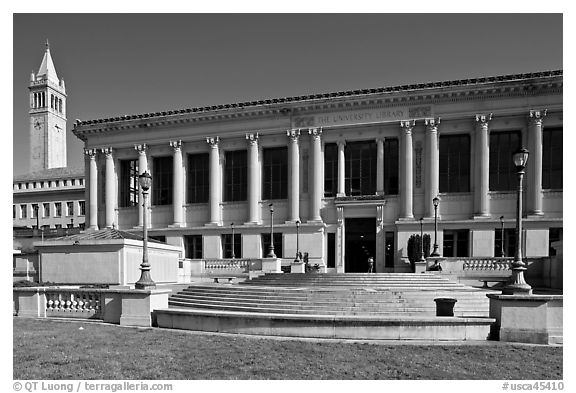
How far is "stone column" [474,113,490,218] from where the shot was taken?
37.6 metres

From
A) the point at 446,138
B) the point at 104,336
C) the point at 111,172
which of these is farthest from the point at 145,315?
the point at 111,172

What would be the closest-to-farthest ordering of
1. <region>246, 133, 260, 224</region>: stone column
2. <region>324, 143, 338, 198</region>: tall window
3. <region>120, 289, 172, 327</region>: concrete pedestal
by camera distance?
1. <region>120, 289, 172, 327</region>: concrete pedestal
2. <region>324, 143, 338, 198</region>: tall window
3. <region>246, 133, 260, 224</region>: stone column

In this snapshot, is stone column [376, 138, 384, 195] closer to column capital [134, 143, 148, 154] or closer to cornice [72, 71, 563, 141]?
cornice [72, 71, 563, 141]

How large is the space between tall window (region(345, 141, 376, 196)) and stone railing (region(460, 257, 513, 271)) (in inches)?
520

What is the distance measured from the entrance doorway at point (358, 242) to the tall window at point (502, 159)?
11206 mm

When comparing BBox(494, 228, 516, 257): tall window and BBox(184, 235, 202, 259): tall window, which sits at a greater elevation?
BBox(494, 228, 516, 257): tall window

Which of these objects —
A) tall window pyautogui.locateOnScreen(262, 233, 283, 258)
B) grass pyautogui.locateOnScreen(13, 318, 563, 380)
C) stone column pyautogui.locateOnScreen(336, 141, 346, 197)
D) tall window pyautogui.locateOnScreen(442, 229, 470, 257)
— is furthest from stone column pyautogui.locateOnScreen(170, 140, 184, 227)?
grass pyautogui.locateOnScreen(13, 318, 563, 380)

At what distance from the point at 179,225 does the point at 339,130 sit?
63.3 feet

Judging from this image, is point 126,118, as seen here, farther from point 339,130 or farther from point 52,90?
point 52,90

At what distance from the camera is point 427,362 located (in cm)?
1105

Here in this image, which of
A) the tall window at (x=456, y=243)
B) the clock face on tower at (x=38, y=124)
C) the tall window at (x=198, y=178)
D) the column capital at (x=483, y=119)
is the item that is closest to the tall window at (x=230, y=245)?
the tall window at (x=198, y=178)

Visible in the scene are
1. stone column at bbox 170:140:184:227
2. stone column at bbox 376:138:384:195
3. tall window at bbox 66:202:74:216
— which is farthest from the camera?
tall window at bbox 66:202:74:216

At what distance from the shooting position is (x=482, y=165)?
3794 cm

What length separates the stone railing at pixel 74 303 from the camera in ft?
59.0
